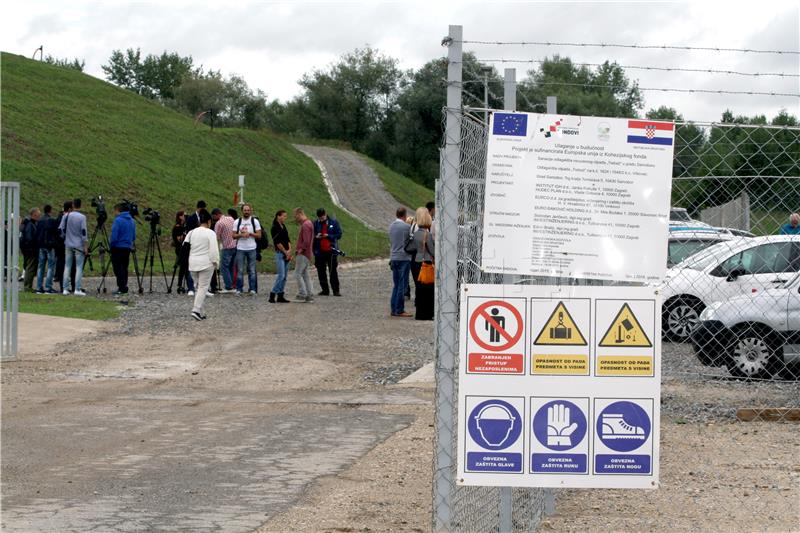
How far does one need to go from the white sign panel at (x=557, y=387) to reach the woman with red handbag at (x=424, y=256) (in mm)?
12253

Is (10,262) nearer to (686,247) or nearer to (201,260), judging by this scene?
(201,260)

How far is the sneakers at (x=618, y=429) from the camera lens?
17.2ft

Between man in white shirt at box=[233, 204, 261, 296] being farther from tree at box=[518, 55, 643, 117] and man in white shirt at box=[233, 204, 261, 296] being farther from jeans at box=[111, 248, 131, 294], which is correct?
tree at box=[518, 55, 643, 117]

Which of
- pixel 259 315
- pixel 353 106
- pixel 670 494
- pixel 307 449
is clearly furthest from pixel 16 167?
pixel 353 106

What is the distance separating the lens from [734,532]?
651cm

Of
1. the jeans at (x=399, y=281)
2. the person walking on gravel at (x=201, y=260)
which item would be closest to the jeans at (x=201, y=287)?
the person walking on gravel at (x=201, y=260)

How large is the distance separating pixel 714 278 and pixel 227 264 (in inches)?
596

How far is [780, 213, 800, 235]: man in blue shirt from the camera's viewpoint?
7.87 meters

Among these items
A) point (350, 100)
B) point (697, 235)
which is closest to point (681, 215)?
point (697, 235)

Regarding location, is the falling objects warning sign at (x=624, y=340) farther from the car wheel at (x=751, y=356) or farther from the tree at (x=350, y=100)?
the tree at (x=350, y=100)

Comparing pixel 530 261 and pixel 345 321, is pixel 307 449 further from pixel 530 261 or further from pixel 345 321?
pixel 345 321

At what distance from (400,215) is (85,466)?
12577 mm

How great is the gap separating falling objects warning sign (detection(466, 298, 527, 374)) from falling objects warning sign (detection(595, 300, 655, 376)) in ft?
1.21

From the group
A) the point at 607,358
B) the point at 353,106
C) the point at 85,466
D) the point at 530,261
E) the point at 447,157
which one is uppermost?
the point at 353,106
